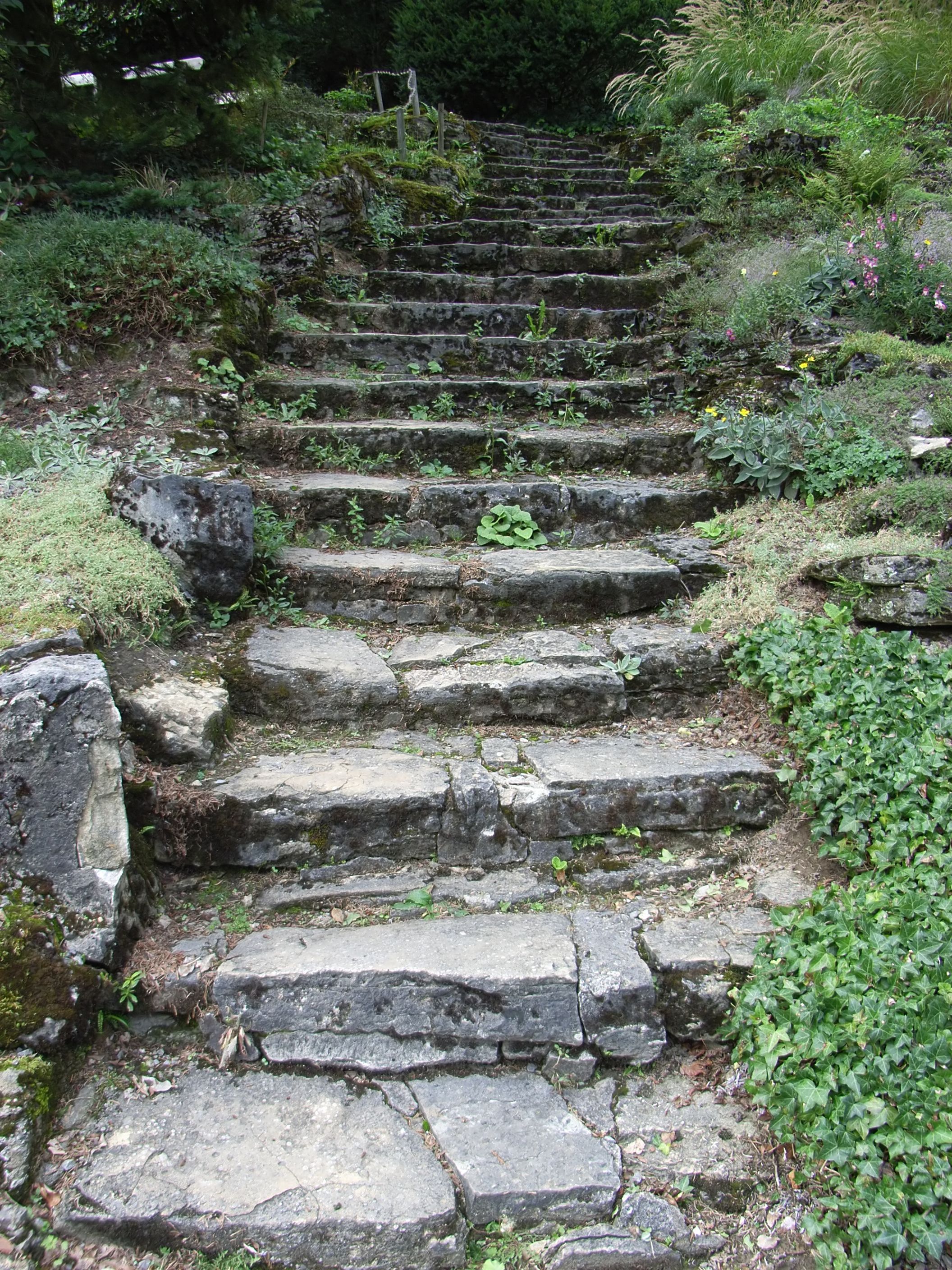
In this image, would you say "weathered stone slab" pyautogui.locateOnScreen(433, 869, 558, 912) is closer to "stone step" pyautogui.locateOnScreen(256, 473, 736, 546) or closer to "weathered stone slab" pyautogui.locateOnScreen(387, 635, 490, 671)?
"weathered stone slab" pyautogui.locateOnScreen(387, 635, 490, 671)

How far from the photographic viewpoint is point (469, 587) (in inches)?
137

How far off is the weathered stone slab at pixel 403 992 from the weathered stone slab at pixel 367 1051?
0.02 m

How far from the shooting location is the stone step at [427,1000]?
A: 2.08 m

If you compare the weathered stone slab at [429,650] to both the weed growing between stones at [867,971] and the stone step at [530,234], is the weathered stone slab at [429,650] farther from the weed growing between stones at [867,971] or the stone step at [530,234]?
the stone step at [530,234]

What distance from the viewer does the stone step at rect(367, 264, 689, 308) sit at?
19.2ft

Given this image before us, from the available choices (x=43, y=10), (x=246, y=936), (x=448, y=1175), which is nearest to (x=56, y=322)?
(x=43, y=10)

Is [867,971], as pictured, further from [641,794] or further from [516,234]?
[516,234]

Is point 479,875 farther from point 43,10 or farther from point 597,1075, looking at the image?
point 43,10

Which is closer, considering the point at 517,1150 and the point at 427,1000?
the point at 517,1150

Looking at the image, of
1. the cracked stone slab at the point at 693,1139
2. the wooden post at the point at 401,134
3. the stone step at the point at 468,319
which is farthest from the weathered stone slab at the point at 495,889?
the wooden post at the point at 401,134

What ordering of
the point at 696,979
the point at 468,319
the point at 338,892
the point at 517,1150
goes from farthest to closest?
the point at 468,319 → the point at 338,892 → the point at 696,979 → the point at 517,1150

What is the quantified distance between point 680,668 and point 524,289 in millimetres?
3820

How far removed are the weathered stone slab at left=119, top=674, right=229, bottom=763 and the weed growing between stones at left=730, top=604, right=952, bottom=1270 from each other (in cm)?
174

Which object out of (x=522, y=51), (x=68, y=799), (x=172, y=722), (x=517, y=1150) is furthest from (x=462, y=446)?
(x=522, y=51)
